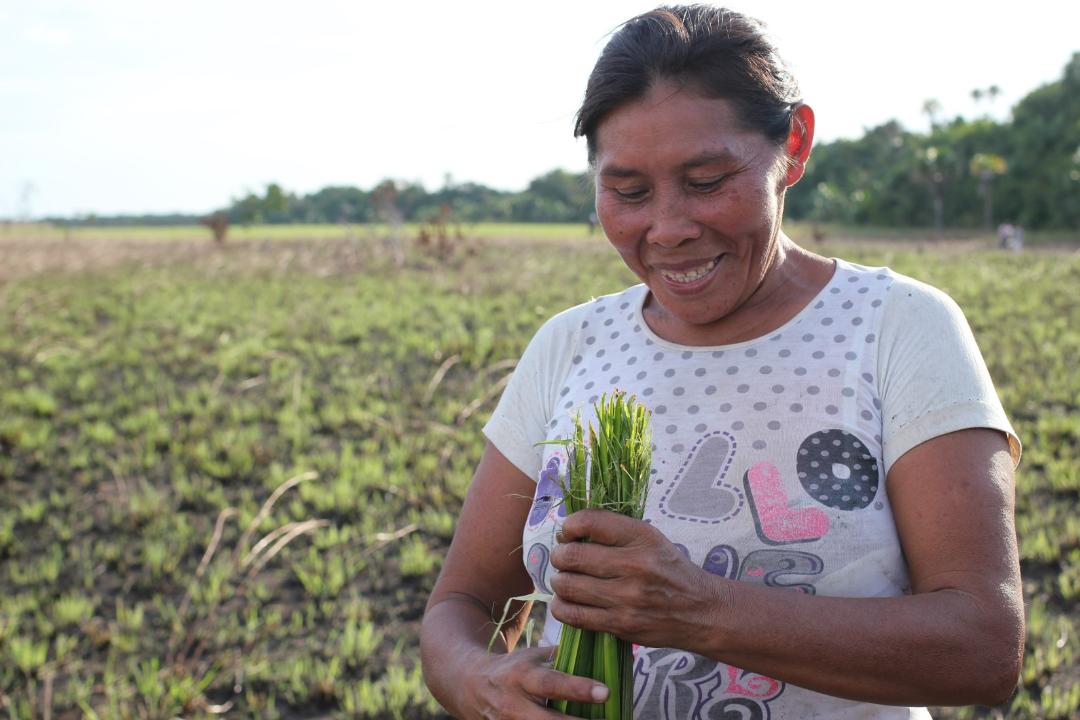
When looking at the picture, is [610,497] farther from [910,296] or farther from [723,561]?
[910,296]

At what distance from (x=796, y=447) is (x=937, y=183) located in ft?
169

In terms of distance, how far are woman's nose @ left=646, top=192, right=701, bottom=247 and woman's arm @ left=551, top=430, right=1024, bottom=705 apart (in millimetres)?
506

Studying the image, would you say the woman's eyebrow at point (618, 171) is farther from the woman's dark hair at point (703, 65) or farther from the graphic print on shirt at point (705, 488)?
the graphic print on shirt at point (705, 488)

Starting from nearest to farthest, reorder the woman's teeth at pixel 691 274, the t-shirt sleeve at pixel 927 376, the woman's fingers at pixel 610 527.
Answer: the woman's fingers at pixel 610 527
the t-shirt sleeve at pixel 927 376
the woman's teeth at pixel 691 274

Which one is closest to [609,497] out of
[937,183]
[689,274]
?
[689,274]

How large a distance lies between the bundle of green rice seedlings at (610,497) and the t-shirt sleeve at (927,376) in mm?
391

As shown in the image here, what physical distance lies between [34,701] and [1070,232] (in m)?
44.6

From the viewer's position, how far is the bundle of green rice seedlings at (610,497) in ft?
4.33

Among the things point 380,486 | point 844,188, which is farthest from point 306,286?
point 844,188

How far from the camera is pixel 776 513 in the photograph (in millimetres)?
1444

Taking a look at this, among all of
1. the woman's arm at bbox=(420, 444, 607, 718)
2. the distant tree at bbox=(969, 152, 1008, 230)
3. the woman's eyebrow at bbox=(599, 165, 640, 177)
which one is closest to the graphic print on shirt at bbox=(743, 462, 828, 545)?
the woman's arm at bbox=(420, 444, 607, 718)

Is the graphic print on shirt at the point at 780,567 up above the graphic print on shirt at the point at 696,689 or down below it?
above

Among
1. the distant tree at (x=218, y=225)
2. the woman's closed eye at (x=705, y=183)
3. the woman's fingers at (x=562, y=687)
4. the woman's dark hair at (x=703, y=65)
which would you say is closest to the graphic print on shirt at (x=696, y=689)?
the woman's fingers at (x=562, y=687)

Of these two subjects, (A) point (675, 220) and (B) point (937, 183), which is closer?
(A) point (675, 220)
